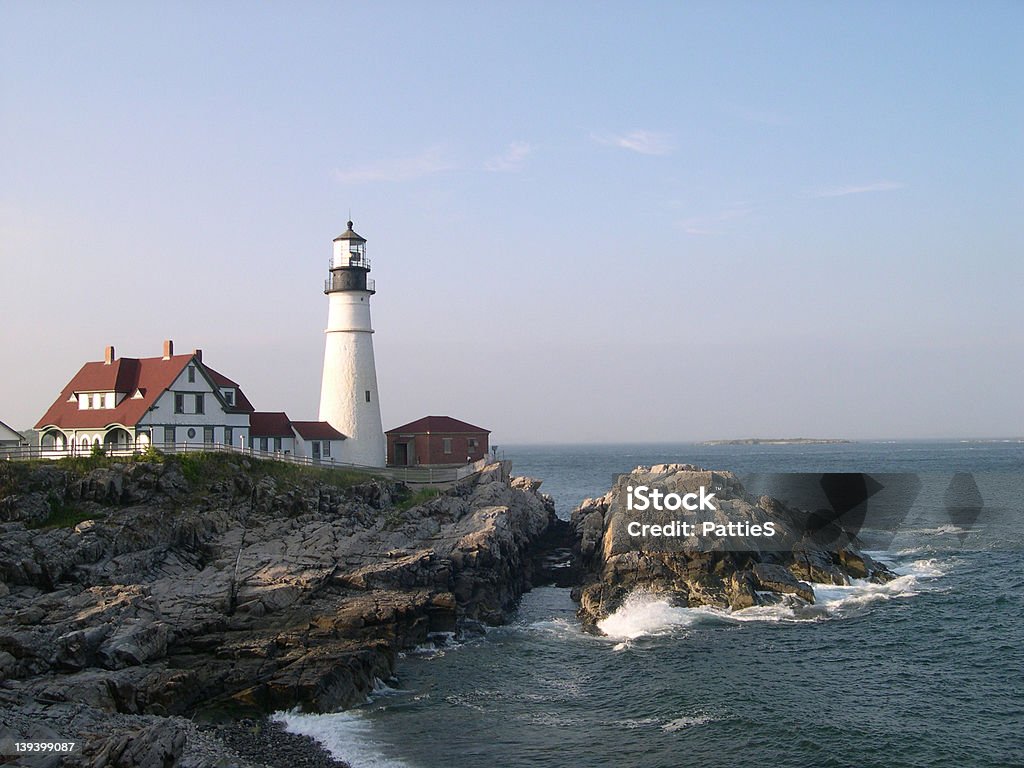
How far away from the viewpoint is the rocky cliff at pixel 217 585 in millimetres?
23438

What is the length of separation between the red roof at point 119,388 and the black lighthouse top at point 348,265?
907 cm

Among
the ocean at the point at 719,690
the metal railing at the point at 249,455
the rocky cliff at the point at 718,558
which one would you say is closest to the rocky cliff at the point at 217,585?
the metal railing at the point at 249,455

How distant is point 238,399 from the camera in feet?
160

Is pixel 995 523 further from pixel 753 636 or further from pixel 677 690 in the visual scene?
pixel 677 690

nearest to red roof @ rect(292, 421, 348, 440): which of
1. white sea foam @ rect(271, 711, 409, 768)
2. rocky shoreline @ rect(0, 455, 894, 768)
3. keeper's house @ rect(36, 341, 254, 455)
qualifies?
keeper's house @ rect(36, 341, 254, 455)

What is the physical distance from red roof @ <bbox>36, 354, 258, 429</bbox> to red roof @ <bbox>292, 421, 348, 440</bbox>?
586cm

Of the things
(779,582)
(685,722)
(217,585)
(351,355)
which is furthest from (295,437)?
(685,722)

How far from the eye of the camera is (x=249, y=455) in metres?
42.2

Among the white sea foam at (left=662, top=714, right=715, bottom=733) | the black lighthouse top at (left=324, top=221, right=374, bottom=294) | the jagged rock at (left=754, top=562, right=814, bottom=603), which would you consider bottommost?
the white sea foam at (left=662, top=714, right=715, bottom=733)

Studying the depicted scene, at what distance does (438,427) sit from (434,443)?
3.62ft

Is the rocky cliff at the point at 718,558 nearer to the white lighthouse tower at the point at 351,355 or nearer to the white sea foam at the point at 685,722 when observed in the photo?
the white sea foam at the point at 685,722

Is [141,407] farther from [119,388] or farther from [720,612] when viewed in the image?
[720,612]

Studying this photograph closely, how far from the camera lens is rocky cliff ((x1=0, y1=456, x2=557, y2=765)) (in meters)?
23.4

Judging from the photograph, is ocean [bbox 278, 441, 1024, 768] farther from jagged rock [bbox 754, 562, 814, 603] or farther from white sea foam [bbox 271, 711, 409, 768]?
jagged rock [bbox 754, 562, 814, 603]
